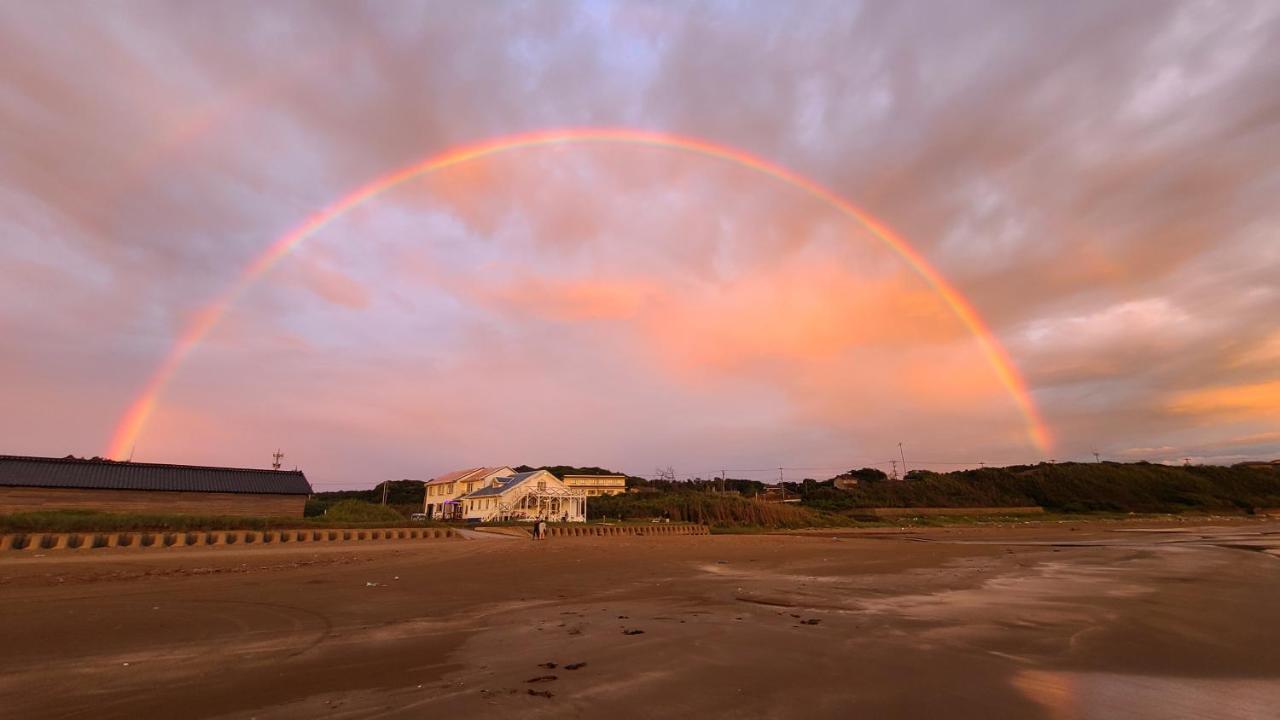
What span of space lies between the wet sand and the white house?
Result: 41.1 m

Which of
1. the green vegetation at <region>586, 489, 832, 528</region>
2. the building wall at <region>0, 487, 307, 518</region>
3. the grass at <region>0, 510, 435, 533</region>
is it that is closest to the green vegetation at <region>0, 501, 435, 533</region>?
the grass at <region>0, 510, 435, 533</region>

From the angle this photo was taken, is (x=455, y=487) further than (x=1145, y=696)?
Yes

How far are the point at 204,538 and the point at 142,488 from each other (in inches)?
929

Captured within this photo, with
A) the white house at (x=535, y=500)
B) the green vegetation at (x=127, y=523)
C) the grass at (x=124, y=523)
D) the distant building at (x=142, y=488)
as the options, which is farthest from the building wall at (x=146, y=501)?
the white house at (x=535, y=500)

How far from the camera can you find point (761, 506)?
5553 cm

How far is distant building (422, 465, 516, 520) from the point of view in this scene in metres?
69.9

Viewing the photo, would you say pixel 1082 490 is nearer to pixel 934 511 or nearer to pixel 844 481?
pixel 934 511

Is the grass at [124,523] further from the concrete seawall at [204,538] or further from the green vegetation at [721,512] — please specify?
the green vegetation at [721,512]

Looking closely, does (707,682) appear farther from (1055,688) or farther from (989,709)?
(1055,688)

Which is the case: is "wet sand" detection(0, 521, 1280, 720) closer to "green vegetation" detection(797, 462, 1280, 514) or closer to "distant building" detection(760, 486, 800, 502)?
"green vegetation" detection(797, 462, 1280, 514)

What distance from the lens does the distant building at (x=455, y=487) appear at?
69875mm

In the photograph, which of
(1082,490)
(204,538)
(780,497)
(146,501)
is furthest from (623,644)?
(1082,490)

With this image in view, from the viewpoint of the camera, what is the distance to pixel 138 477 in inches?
1563

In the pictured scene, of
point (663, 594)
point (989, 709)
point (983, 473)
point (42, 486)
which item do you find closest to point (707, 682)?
point (989, 709)
